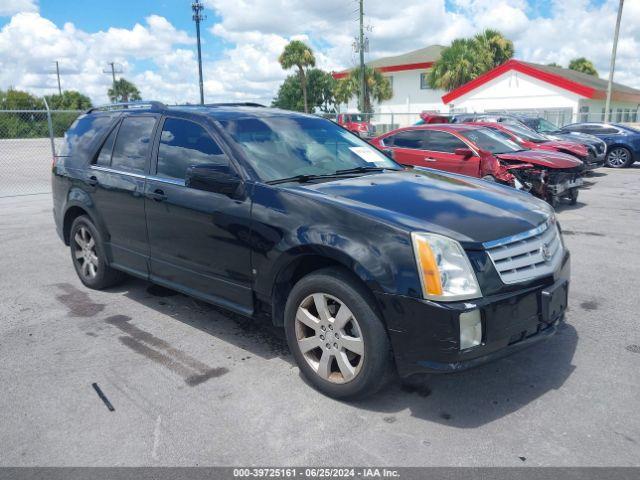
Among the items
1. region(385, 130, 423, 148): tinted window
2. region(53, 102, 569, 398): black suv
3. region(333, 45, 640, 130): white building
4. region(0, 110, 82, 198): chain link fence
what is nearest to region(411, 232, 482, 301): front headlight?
region(53, 102, 569, 398): black suv

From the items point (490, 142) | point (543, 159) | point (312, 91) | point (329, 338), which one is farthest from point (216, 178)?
point (312, 91)

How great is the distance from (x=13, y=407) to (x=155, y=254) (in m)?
1.57

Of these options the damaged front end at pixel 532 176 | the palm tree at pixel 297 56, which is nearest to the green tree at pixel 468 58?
the palm tree at pixel 297 56

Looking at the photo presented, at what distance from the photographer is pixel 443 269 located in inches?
114

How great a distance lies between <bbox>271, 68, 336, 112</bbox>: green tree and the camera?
64.8 m

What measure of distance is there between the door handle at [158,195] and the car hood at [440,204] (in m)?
1.28

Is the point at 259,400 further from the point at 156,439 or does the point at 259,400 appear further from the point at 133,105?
the point at 133,105

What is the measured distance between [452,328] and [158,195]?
263 centimetres

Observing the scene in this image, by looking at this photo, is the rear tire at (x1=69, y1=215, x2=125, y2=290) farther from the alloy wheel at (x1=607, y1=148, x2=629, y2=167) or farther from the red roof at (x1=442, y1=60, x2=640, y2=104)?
the red roof at (x1=442, y1=60, x2=640, y2=104)

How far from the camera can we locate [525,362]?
3.82m

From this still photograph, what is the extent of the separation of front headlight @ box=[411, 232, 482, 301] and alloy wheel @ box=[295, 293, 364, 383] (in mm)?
517

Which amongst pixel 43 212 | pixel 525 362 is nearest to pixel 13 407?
pixel 525 362

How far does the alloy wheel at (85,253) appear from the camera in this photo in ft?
18.0

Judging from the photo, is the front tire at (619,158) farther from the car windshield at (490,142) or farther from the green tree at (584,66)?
the green tree at (584,66)
